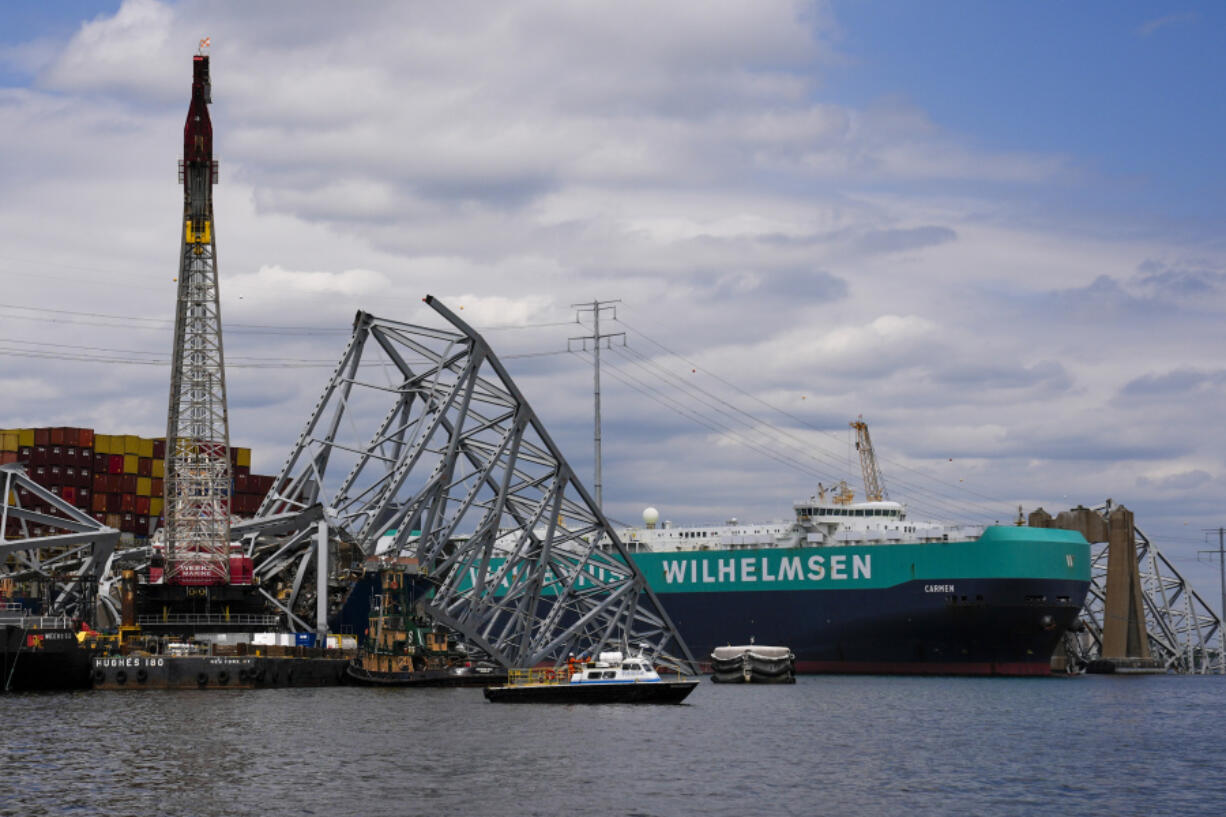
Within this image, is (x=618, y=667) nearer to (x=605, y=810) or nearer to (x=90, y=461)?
(x=605, y=810)

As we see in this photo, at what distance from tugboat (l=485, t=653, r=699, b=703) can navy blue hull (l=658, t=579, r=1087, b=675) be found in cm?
4600

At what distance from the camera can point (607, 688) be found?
79.4 metres

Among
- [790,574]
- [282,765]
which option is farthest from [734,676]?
[282,765]

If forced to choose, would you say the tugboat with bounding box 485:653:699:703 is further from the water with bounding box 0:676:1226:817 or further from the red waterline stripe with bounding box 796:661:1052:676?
the red waterline stripe with bounding box 796:661:1052:676

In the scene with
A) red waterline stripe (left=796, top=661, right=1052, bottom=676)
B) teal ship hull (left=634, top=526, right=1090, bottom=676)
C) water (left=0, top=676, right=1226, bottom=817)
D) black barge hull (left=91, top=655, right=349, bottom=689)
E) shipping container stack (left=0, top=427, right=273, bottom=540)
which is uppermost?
shipping container stack (left=0, top=427, right=273, bottom=540)

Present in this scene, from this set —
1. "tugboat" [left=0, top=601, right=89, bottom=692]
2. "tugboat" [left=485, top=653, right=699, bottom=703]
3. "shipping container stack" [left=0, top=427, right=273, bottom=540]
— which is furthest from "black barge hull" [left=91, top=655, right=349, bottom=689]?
"shipping container stack" [left=0, top=427, right=273, bottom=540]

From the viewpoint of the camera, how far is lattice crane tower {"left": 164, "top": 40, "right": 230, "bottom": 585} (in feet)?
323

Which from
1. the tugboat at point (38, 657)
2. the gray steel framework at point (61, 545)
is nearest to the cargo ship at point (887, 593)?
the gray steel framework at point (61, 545)

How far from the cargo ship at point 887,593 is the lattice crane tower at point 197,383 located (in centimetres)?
4617

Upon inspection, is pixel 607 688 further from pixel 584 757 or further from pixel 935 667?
pixel 935 667

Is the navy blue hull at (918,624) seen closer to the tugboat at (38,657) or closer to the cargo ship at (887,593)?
the cargo ship at (887,593)

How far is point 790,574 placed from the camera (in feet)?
422

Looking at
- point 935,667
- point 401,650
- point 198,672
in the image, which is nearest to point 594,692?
point 401,650

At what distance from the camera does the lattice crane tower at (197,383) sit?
3875 inches
